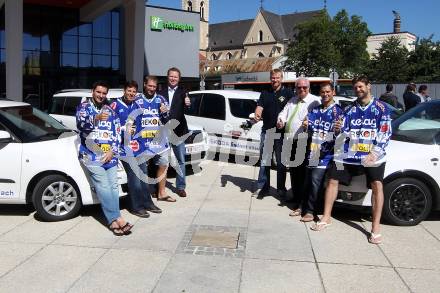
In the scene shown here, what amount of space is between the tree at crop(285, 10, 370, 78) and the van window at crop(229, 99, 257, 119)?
39103 mm

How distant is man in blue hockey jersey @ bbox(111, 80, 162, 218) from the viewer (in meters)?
5.96

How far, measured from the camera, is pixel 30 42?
2961 centimetres

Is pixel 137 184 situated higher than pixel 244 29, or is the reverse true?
pixel 244 29

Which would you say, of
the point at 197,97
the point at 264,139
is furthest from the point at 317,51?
the point at 264,139

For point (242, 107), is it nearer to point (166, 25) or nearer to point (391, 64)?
point (166, 25)

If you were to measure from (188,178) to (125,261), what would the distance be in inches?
168

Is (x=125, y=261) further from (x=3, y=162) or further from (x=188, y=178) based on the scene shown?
(x=188, y=178)

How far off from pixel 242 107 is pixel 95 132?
5387mm

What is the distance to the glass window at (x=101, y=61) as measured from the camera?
106 feet

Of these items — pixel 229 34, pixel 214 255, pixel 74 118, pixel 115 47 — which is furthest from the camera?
pixel 229 34

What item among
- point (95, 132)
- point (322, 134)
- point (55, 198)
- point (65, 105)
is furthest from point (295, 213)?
point (65, 105)

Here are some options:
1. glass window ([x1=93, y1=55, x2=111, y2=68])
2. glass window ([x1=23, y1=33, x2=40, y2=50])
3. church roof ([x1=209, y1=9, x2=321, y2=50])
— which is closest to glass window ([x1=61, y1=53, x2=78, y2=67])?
glass window ([x1=93, y1=55, x2=111, y2=68])

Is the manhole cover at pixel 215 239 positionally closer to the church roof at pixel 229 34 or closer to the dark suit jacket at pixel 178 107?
the dark suit jacket at pixel 178 107

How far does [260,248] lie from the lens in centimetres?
504
